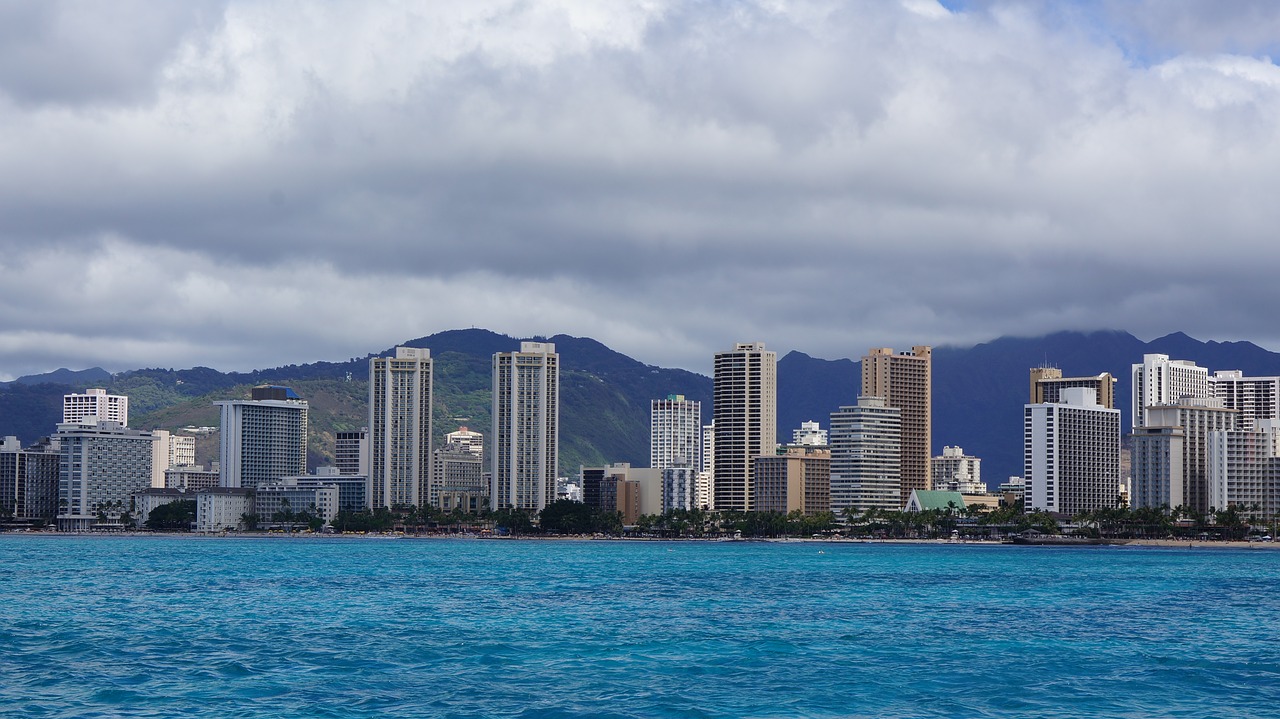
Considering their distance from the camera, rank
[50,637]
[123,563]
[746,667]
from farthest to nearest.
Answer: [123,563] < [50,637] < [746,667]

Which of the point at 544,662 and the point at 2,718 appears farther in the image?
the point at 544,662

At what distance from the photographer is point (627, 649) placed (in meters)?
61.7

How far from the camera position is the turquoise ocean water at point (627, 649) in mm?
47750

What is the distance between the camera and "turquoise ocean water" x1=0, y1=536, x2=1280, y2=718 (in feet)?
157

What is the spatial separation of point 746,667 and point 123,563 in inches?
4415

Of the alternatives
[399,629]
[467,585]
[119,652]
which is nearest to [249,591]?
[467,585]

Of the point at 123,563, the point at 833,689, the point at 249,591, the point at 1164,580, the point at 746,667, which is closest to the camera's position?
the point at 833,689

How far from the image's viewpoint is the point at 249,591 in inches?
3903

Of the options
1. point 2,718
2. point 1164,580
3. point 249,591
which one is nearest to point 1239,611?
point 1164,580

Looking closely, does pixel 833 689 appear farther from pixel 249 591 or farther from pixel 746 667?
pixel 249 591

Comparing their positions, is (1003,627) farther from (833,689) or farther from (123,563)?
(123,563)

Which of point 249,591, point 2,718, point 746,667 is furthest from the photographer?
point 249,591

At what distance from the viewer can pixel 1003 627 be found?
73.7 meters

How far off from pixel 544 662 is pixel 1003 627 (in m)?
26.7
